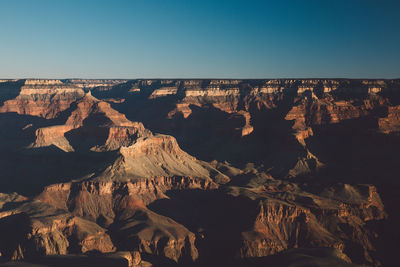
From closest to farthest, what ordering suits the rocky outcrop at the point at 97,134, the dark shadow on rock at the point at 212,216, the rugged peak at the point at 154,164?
1. the dark shadow on rock at the point at 212,216
2. the rugged peak at the point at 154,164
3. the rocky outcrop at the point at 97,134

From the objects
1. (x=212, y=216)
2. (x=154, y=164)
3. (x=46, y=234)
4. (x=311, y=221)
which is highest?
(x=154, y=164)

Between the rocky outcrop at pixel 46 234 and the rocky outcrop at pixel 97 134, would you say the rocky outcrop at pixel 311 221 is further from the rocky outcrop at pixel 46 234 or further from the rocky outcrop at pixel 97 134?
the rocky outcrop at pixel 97 134

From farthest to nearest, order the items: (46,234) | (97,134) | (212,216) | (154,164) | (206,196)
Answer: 1. (97,134)
2. (154,164)
3. (206,196)
4. (212,216)
5. (46,234)

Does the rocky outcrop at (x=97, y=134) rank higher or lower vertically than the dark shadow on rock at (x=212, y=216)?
higher

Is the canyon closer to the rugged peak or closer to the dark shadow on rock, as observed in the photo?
the dark shadow on rock

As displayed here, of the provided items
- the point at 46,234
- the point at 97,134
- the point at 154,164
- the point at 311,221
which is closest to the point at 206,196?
the point at 154,164

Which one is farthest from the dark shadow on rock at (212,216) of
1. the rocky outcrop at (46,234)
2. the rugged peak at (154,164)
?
the rocky outcrop at (46,234)

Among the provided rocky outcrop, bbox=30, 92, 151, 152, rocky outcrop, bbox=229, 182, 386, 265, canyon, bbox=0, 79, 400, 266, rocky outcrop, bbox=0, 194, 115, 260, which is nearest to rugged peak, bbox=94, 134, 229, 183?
canyon, bbox=0, 79, 400, 266

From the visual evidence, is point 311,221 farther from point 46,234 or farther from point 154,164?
point 46,234

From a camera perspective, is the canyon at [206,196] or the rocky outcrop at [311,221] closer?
the canyon at [206,196]
